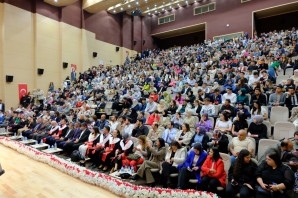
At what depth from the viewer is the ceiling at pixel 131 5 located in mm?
12596

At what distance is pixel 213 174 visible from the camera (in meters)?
3.17

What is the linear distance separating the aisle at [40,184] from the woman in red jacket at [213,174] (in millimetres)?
1305

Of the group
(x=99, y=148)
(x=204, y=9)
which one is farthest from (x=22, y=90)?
(x=204, y=9)

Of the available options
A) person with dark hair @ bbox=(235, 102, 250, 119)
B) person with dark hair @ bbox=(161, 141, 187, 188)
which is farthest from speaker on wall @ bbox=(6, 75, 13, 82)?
person with dark hair @ bbox=(235, 102, 250, 119)

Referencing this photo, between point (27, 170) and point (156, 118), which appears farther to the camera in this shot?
point (156, 118)

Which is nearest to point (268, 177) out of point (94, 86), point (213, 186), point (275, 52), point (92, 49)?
point (213, 186)

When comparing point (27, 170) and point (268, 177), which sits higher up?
point (268, 177)

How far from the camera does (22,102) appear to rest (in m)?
10.6

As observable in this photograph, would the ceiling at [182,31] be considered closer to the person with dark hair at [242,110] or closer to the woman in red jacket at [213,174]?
the person with dark hair at [242,110]

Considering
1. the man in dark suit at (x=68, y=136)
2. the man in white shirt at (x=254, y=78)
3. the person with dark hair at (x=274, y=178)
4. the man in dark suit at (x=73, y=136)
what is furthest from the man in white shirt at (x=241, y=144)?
the man in dark suit at (x=68, y=136)

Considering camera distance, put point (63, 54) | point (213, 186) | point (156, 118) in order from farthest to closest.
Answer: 1. point (63, 54)
2. point (156, 118)
3. point (213, 186)

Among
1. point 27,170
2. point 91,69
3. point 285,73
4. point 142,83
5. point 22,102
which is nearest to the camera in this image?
point 27,170

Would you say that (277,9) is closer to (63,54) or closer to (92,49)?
(92,49)

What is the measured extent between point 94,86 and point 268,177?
374 inches
